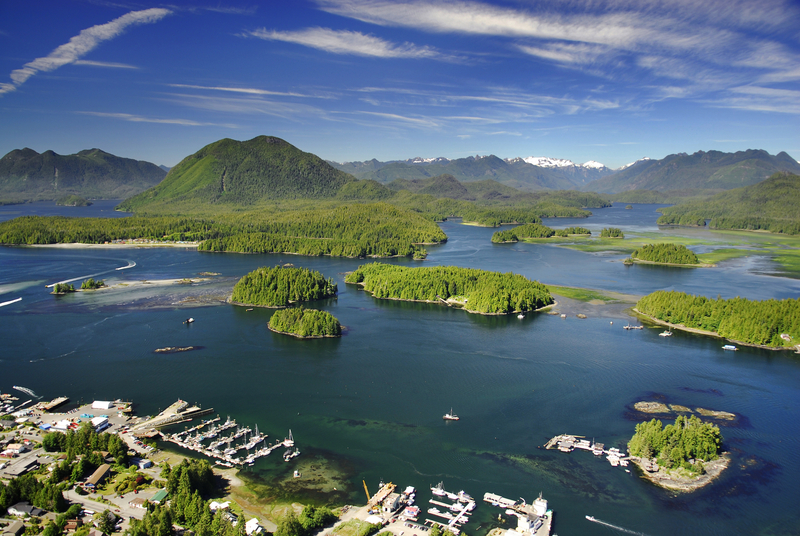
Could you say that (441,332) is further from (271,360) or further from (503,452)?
(503,452)

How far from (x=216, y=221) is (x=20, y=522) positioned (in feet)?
453

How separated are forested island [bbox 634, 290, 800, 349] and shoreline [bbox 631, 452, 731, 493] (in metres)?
28.0

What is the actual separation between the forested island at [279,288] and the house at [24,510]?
1682 inches

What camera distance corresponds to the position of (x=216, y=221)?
155 meters

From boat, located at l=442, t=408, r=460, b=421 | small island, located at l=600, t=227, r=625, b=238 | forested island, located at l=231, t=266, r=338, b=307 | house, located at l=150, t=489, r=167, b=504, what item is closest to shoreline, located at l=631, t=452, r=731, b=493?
boat, located at l=442, t=408, r=460, b=421

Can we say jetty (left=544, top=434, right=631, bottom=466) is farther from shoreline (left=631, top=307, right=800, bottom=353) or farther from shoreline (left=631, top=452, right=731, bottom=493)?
shoreline (left=631, top=307, right=800, bottom=353)

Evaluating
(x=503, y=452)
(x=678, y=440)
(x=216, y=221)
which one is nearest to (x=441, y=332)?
(x=503, y=452)

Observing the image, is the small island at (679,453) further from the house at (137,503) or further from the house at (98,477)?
the house at (98,477)

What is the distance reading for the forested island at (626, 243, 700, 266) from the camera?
→ 10181 cm

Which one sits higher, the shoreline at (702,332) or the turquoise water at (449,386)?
the shoreline at (702,332)

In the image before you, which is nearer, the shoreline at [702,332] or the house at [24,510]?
the house at [24,510]

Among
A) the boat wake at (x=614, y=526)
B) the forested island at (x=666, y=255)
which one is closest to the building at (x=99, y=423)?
the boat wake at (x=614, y=526)

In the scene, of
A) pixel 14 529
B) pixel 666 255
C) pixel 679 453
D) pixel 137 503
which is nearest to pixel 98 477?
pixel 137 503

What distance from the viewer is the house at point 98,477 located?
1088 inches
